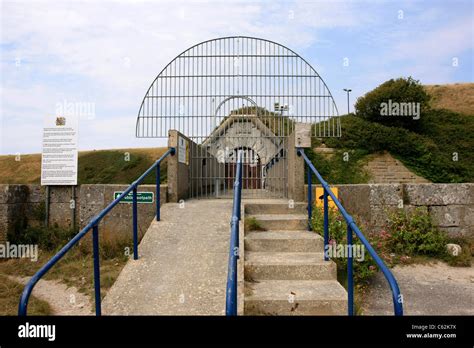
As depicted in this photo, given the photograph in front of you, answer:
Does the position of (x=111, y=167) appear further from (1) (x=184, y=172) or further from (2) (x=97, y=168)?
(1) (x=184, y=172)

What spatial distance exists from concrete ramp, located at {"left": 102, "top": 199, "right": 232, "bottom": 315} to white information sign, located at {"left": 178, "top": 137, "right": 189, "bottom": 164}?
1343 mm

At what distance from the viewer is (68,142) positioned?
26.4 ft

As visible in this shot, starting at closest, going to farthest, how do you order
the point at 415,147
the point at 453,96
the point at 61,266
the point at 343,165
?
the point at 61,266
the point at 343,165
the point at 415,147
the point at 453,96

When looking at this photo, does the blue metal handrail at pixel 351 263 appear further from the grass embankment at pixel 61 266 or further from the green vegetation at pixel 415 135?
the green vegetation at pixel 415 135

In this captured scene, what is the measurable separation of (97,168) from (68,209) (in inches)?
736

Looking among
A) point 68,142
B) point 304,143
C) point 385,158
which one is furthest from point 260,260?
point 385,158

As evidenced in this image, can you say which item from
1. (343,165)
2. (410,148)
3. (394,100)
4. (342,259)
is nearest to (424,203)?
(342,259)

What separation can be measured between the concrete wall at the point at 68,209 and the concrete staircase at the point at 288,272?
7.75ft

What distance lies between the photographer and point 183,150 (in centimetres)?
711

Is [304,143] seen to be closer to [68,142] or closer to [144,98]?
[144,98]

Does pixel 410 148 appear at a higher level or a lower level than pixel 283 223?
higher

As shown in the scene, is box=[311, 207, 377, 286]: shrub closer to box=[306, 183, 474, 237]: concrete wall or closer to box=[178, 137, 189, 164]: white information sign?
box=[306, 183, 474, 237]: concrete wall

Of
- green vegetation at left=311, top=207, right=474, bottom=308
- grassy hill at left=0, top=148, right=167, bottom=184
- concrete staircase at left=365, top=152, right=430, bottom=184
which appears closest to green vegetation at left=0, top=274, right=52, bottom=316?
green vegetation at left=311, top=207, right=474, bottom=308

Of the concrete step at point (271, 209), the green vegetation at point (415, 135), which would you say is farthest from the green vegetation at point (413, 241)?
the green vegetation at point (415, 135)
